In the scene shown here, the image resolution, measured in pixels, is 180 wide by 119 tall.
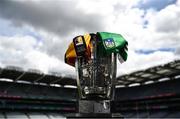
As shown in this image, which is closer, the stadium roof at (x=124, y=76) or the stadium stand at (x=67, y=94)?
the stadium roof at (x=124, y=76)

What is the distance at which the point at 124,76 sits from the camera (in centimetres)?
6731

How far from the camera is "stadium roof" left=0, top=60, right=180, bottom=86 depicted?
58.6 m

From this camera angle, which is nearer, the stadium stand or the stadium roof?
the stadium roof

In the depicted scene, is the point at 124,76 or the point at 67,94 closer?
the point at 124,76

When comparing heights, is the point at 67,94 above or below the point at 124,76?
below

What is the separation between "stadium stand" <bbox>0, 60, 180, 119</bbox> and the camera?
63938mm

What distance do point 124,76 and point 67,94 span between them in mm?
16766

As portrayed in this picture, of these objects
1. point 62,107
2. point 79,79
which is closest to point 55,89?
point 62,107

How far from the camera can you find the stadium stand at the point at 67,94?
63.9m

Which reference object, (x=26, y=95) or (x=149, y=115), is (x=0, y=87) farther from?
(x=149, y=115)

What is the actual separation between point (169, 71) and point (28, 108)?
30.2 meters

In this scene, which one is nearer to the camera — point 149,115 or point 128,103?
point 149,115

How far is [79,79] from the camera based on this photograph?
738 inches

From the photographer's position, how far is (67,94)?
7738 cm
